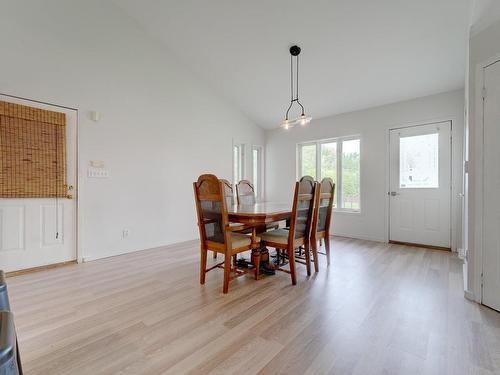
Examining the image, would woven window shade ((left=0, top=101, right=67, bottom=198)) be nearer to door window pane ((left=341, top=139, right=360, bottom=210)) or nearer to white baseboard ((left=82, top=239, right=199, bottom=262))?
white baseboard ((left=82, top=239, right=199, bottom=262))

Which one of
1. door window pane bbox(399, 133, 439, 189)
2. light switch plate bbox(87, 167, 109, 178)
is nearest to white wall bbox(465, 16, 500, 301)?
door window pane bbox(399, 133, 439, 189)

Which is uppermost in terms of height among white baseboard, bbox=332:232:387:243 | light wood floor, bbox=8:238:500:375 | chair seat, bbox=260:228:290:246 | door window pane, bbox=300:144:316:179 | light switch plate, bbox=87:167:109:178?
door window pane, bbox=300:144:316:179

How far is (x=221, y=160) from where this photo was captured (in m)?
5.10

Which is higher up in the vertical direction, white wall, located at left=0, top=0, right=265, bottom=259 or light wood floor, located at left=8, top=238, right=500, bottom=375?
white wall, located at left=0, top=0, right=265, bottom=259

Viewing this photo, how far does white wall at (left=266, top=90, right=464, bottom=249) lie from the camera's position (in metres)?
3.76

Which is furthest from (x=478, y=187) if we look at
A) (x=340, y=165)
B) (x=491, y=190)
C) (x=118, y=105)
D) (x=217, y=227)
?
(x=118, y=105)

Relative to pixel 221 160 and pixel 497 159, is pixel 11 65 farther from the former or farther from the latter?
pixel 497 159

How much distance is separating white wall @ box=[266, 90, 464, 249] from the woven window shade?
13.9 feet

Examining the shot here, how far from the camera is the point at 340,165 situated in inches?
198

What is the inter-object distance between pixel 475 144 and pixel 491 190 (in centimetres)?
41

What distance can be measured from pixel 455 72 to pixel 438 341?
11.8 ft

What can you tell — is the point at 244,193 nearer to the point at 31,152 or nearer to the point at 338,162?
the point at 338,162

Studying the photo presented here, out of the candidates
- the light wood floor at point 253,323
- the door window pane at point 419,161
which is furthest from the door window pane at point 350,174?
the light wood floor at point 253,323

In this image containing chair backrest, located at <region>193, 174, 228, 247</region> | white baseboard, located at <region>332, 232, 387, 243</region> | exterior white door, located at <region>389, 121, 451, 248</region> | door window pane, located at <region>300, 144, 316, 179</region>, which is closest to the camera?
chair backrest, located at <region>193, 174, 228, 247</region>
